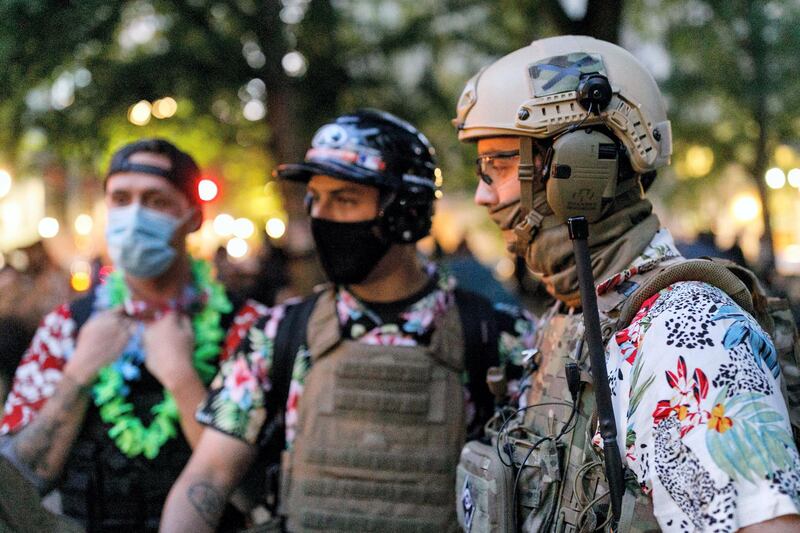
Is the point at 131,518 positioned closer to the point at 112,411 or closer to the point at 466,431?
the point at 112,411

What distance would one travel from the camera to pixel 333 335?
3230 millimetres

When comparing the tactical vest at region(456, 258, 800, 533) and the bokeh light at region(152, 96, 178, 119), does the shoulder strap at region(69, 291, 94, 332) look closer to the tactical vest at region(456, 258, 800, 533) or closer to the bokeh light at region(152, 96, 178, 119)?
the tactical vest at region(456, 258, 800, 533)

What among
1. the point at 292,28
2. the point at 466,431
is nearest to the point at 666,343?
the point at 466,431

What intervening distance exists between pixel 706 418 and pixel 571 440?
524 millimetres

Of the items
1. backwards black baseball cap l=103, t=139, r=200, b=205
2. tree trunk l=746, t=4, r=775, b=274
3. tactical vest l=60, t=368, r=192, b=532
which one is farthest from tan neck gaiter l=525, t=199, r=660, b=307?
tree trunk l=746, t=4, r=775, b=274

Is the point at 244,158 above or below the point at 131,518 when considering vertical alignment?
above

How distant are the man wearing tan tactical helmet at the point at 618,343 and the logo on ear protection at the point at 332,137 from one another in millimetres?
958

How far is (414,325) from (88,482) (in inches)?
61.0

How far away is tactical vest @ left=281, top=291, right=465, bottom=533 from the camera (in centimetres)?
303

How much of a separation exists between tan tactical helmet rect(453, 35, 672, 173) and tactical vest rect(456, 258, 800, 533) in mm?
347

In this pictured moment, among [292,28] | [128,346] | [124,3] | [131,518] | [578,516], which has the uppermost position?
[292,28]

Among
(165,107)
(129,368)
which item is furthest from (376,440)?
(165,107)

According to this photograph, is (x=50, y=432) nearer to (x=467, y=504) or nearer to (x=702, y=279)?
(x=467, y=504)

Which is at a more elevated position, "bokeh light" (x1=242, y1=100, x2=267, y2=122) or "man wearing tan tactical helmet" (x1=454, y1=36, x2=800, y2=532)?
"bokeh light" (x1=242, y1=100, x2=267, y2=122)
